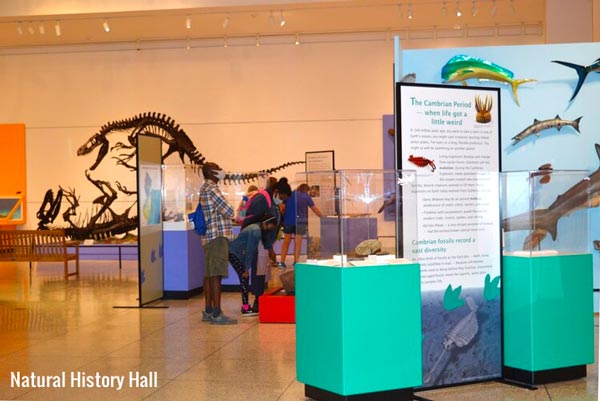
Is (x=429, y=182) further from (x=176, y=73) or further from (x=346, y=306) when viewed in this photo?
(x=176, y=73)

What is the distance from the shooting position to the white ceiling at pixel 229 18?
543 inches

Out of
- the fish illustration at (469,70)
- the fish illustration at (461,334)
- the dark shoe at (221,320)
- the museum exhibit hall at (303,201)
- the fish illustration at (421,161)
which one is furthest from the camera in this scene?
the fish illustration at (469,70)

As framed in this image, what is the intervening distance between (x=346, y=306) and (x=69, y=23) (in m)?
12.5

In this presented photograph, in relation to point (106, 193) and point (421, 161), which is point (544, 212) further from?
point (106, 193)

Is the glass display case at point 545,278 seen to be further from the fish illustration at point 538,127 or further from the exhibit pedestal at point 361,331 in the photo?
the fish illustration at point 538,127

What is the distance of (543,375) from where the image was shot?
551 centimetres

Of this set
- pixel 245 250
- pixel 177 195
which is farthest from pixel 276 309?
pixel 177 195

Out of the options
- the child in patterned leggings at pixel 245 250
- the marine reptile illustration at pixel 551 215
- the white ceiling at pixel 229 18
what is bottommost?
the child in patterned leggings at pixel 245 250

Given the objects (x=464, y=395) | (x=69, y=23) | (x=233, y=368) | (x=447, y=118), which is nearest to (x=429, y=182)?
(x=447, y=118)

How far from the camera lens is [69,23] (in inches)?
611

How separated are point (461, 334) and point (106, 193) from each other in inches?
523

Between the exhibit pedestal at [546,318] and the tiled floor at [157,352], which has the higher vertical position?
the exhibit pedestal at [546,318]

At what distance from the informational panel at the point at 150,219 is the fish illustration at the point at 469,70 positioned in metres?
3.82

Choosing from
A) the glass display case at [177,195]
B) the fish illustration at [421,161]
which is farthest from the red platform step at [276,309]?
the fish illustration at [421,161]
